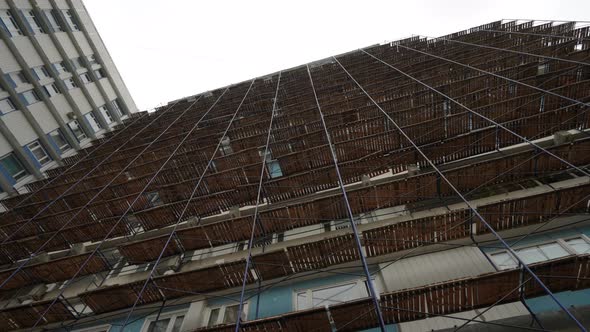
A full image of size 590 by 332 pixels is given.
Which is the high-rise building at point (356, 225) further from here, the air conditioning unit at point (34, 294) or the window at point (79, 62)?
the window at point (79, 62)

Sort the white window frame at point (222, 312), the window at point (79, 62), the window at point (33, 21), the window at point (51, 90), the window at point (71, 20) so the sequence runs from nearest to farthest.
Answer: the white window frame at point (222, 312)
the window at point (51, 90)
the window at point (33, 21)
the window at point (79, 62)
the window at point (71, 20)

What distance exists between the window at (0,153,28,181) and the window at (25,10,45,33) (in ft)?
35.1

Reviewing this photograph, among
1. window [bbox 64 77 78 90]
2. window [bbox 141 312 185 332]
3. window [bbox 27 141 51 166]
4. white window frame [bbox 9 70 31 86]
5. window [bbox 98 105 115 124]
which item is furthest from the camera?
window [bbox 98 105 115 124]

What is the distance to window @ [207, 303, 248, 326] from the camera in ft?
24.7

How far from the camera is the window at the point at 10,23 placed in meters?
19.6

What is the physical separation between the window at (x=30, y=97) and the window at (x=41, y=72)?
152 centimetres

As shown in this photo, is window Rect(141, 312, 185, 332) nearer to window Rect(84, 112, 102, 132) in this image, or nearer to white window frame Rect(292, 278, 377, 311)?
white window frame Rect(292, 278, 377, 311)

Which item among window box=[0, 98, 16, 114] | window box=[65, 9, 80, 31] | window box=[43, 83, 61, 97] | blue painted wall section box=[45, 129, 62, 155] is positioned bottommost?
blue painted wall section box=[45, 129, 62, 155]

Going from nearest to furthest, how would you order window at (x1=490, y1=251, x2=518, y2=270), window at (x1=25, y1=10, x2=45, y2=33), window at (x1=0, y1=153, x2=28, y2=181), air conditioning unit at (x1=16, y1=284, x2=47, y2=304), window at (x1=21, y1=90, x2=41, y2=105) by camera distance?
window at (x1=490, y1=251, x2=518, y2=270)
air conditioning unit at (x1=16, y1=284, x2=47, y2=304)
window at (x1=0, y1=153, x2=28, y2=181)
window at (x1=21, y1=90, x2=41, y2=105)
window at (x1=25, y1=10, x2=45, y2=33)

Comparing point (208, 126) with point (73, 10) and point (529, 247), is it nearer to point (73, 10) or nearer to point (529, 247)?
point (529, 247)

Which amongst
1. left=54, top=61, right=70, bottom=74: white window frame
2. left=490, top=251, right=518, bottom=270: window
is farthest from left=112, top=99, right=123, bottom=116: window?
left=490, top=251, right=518, bottom=270: window

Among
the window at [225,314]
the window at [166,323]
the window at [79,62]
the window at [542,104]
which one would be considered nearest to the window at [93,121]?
the window at [79,62]

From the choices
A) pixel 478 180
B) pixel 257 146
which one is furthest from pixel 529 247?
pixel 257 146

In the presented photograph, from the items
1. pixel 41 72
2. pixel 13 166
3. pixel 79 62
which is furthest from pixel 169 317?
pixel 79 62
